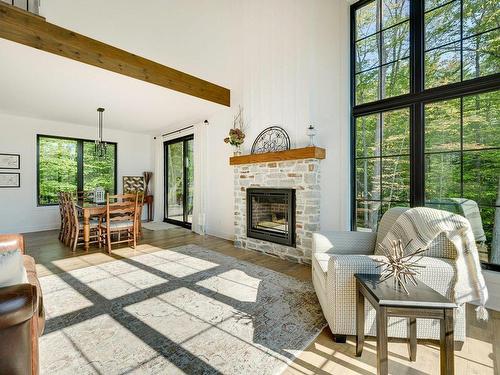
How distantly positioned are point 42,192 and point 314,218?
623cm

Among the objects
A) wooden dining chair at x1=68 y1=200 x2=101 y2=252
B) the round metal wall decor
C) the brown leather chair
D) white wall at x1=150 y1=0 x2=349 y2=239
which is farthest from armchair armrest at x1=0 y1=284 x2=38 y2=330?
wooden dining chair at x1=68 y1=200 x2=101 y2=252

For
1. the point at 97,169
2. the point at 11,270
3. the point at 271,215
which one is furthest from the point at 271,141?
the point at 97,169

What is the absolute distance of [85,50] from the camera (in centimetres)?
313

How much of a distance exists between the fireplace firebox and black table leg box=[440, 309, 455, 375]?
2.37m

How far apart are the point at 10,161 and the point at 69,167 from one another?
3.52 ft

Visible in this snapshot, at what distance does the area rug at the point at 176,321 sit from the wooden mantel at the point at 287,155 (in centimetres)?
160

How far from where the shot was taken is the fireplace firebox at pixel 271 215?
12.0 ft

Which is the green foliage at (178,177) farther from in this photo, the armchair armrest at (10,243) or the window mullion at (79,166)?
the armchair armrest at (10,243)

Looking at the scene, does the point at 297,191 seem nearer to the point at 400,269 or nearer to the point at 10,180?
the point at 400,269

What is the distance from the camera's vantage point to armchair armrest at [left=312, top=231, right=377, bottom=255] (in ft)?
7.84

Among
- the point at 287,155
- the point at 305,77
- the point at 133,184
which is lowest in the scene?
the point at 133,184

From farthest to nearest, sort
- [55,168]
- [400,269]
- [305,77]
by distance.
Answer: [55,168]
[305,77]
[400,269]

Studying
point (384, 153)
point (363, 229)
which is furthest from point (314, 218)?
point (384, 153)

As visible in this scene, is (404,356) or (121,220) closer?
(404,356)
